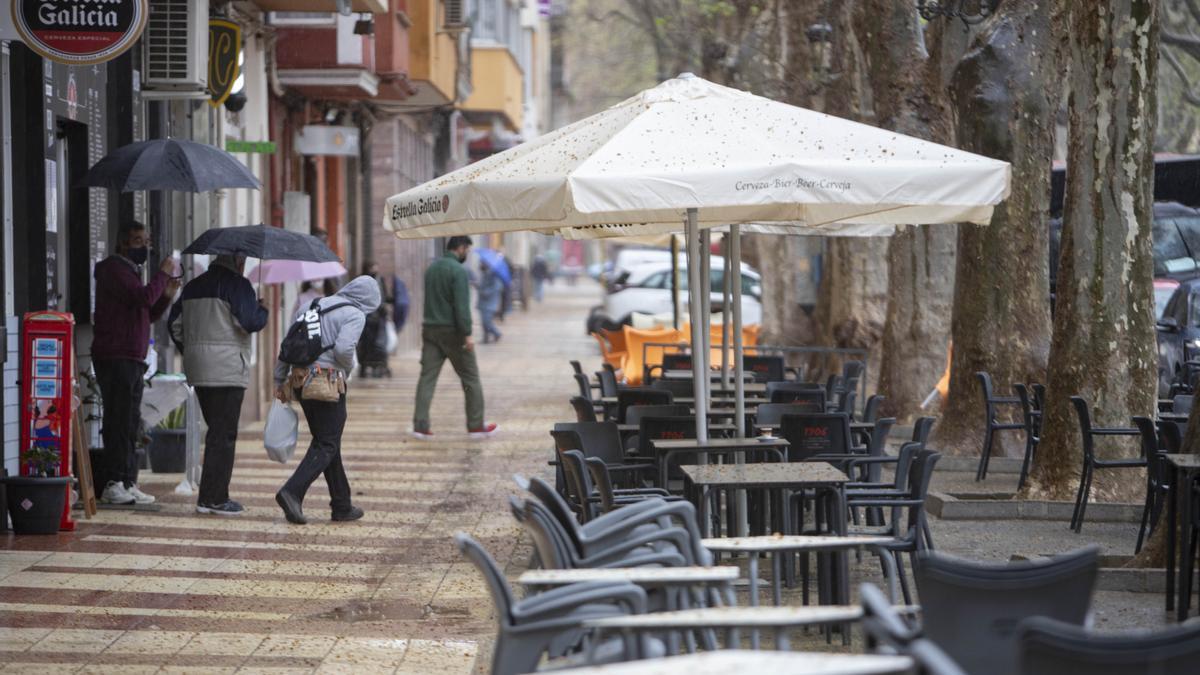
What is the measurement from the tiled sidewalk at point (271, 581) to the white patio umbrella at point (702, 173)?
1992 mm

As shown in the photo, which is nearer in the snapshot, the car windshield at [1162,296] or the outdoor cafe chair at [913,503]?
the outdoor cafe chair at [913,503]

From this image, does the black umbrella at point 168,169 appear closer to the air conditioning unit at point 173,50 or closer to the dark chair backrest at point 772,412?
the air conditioning unit at point 173,50

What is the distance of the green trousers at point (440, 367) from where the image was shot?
1712cm

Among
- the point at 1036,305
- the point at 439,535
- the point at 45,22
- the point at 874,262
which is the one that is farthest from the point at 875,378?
the point at 45,22

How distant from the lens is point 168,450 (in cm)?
1409

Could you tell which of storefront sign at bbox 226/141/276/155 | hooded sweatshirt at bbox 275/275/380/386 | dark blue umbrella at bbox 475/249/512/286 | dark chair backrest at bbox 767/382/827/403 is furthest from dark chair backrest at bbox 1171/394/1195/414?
dark blue umbrella at bbox 475/249/512/286

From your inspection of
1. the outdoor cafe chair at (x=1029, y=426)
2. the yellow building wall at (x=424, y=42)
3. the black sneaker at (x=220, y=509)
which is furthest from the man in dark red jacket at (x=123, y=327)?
the yellow building wall at (x=424, y=42)

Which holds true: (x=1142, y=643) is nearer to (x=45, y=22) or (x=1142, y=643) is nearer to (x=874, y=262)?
(x=45, y=22)

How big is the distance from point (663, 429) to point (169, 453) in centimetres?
560

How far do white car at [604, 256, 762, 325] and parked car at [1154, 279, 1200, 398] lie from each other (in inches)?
604

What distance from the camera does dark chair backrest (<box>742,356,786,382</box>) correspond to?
1681 centimetres

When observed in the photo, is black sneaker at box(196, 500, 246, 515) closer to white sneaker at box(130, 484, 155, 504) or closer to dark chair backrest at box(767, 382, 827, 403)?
white sneaker at box(130, 484, 155, 504)

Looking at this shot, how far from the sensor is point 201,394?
1170 centimetres

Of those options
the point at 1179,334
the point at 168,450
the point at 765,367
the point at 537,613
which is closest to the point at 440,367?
the point at 765,367
